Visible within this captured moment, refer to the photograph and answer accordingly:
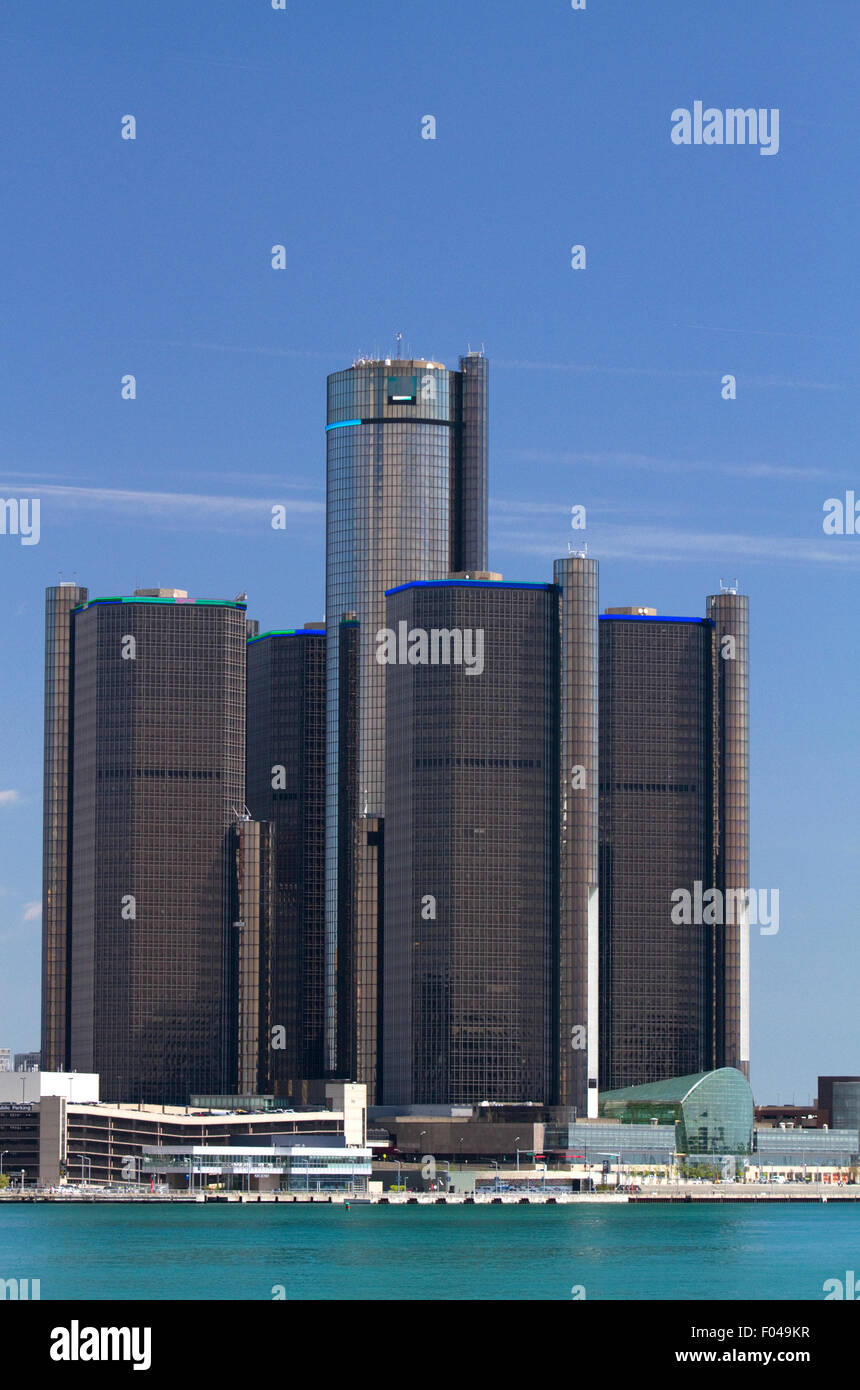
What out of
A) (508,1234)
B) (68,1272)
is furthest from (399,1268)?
(508,1234)
